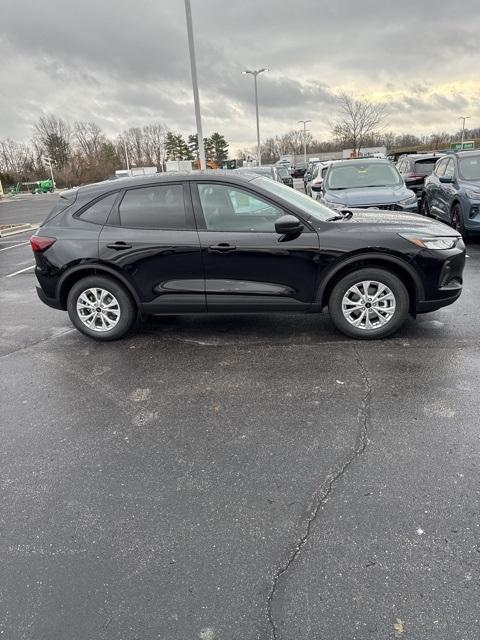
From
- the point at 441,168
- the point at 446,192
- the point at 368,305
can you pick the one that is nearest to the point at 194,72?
the point at 441,168

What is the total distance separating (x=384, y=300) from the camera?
4891 mm

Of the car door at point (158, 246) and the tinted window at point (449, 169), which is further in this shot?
the tinted window at point (449, 169)

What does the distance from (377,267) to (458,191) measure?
5728mm

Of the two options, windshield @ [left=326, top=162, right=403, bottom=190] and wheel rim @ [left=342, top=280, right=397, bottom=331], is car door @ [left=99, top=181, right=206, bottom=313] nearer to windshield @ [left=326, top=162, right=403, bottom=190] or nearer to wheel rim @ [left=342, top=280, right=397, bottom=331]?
wheel rim @ [left=342, top=280, right=397, bottom=331]

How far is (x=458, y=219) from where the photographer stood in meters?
9.56

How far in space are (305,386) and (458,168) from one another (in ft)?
25.8

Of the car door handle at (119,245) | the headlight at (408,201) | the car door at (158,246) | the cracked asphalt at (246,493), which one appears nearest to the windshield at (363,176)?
the headlight at (408,201)

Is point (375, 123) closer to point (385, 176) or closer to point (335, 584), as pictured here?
point (385, 176)

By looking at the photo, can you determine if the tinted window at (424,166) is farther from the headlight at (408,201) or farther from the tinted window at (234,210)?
the tinted window at (234,210)

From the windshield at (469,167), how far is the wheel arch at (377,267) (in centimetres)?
601

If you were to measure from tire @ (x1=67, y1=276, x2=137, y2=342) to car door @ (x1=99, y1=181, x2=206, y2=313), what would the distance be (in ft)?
0.63

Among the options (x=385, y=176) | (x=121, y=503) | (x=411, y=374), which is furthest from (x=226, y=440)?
(x=385, y=176)

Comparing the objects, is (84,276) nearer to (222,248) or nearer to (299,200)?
(222,248)

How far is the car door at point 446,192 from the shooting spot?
9.93 meters
